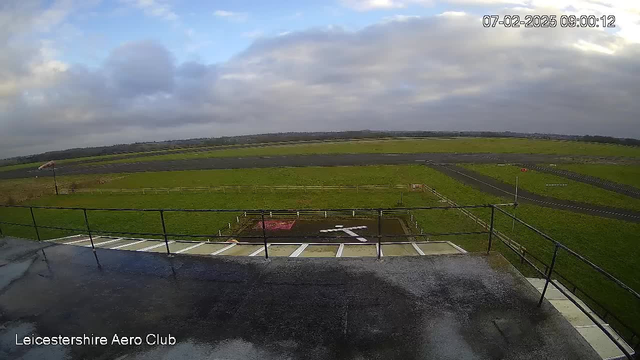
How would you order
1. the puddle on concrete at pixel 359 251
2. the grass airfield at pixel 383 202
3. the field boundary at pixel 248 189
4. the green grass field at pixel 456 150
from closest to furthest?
the puddle on concrete at pixel 359 251, the grass airfield at pixel 383 202, the field boundary at pixel 248 189, the green grass field at pixel 456 150

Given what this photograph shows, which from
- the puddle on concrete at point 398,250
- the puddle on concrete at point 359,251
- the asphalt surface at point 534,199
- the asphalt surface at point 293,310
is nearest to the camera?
the asphalt surface at point 293,310

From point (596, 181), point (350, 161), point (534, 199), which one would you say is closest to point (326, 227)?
point (534, 199)

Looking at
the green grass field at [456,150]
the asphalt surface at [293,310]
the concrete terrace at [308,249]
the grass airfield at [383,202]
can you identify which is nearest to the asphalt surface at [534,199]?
the grass airfield at [383,202]

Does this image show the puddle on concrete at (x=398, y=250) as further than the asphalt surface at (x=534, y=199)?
No

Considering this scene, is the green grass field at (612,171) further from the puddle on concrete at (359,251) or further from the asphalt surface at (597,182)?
the puddle on concrete at (359,251)

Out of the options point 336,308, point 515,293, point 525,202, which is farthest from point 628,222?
point 336,308

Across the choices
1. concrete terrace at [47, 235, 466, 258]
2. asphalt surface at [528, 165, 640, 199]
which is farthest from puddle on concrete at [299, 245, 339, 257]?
asphalt surface at [528, 165, 640, 199]

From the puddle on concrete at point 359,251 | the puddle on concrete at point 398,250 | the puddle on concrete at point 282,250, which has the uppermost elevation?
the puddle on concrete at point 282,250
